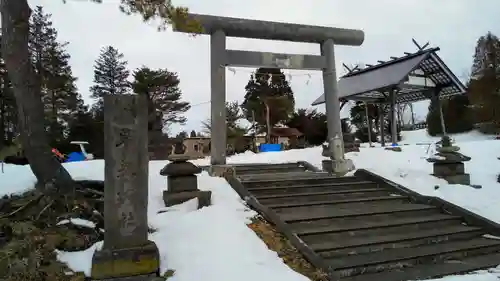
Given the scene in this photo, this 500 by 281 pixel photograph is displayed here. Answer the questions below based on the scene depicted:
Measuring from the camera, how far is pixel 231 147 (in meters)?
21.7

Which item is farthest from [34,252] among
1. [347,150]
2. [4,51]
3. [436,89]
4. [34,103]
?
[436,89]

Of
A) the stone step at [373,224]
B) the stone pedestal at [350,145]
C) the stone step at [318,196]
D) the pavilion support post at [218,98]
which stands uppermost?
the pavilion support post at [218,98]

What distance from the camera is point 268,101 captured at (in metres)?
29.8

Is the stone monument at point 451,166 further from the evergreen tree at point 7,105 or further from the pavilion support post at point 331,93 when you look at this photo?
the evergreen tree at point 7,105

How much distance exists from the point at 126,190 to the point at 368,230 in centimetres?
356

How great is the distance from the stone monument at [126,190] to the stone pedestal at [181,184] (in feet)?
5.65

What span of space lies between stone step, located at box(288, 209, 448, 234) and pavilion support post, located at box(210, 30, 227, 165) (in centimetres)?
346

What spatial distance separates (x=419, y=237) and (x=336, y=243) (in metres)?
1.37

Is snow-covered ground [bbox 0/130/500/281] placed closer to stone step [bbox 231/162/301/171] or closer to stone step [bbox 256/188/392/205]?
stone step [bbox 256/188/392/205]

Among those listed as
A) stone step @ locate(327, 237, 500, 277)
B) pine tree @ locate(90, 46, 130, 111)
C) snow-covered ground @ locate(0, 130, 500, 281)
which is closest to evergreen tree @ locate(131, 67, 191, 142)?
pine tree @ locate(90, 46, 130, 111)

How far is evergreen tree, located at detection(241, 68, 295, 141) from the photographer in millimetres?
29953

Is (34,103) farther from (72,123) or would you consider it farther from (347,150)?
(72,123)

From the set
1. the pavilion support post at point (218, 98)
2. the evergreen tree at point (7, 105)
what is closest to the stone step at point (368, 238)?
the pavilion support post at point (218, 98)

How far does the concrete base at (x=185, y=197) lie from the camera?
5.64 metres
